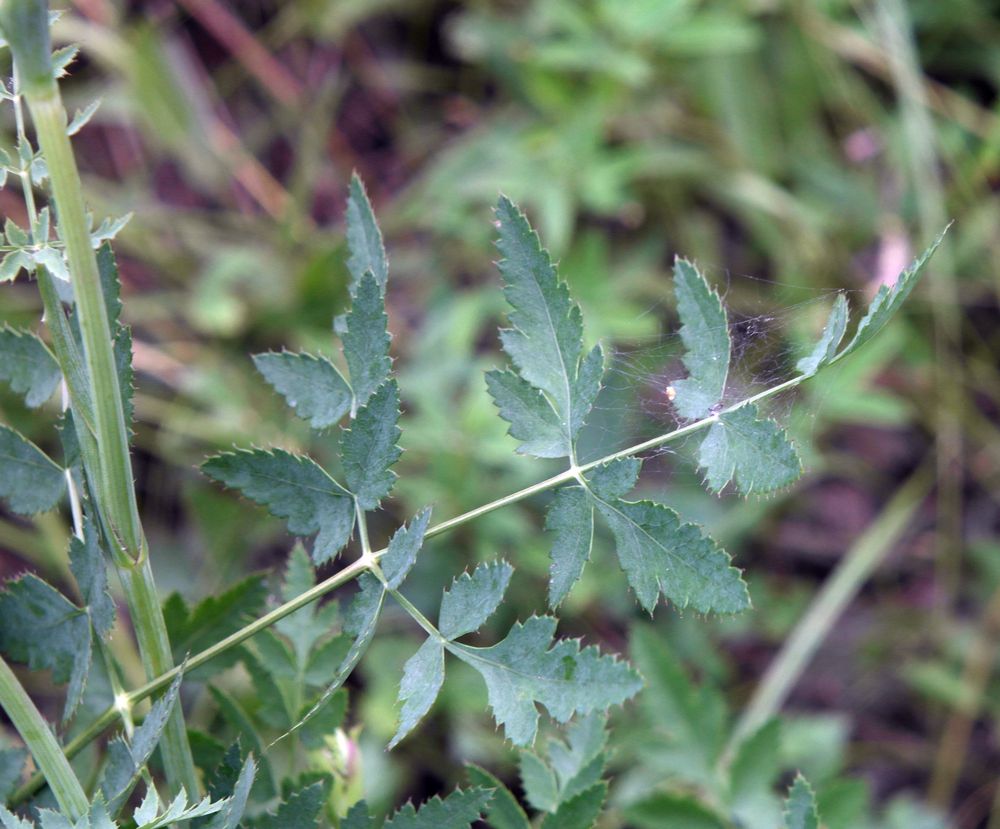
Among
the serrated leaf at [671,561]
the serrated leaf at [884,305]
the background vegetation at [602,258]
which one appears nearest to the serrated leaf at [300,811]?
the serrated leaf at [671,561]

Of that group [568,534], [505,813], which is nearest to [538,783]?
[505,813]

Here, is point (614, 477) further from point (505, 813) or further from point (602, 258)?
point (602, 258)

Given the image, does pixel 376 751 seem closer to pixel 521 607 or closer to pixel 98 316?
pixel 521 607

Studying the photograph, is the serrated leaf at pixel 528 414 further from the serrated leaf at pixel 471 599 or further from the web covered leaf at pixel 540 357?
the serrated leaf at pixel 471 599

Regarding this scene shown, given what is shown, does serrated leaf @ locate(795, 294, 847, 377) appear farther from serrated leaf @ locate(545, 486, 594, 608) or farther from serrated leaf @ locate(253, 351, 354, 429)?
serrated leaf @ locate(253, 351, 354, 429)

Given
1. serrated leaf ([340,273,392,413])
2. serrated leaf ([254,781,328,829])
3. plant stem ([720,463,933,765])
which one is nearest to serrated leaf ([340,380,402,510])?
serrated leaf ([340,273,392,413])
